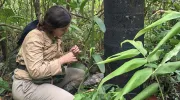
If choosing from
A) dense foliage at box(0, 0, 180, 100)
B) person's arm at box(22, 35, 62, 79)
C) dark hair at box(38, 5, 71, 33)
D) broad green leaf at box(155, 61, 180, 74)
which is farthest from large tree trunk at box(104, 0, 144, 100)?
broad green leaf at box(155, 61, 180, 74)

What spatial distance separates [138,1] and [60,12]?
0.75 metres

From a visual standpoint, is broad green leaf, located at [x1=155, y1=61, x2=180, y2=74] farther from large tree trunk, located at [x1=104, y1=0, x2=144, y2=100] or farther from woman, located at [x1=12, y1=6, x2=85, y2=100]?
woman, located at [x1=12, y1=6, x2=85, y2=100]

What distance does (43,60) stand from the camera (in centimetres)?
286

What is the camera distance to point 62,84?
3.42 m

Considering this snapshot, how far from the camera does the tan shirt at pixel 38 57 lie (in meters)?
2.76

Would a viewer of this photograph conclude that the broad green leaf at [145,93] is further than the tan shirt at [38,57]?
No

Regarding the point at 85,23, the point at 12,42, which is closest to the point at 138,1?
the point at 85,23

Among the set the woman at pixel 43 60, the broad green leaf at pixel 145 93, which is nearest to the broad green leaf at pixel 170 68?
the broad green leaf at pixel 145 93

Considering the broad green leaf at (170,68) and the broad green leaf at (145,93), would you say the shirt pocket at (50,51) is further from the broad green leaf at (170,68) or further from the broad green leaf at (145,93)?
the broad green leaf at (170,68)

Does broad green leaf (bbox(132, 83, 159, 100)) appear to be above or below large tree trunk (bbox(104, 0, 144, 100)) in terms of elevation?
below

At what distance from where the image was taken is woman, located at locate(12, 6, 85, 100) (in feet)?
9.11

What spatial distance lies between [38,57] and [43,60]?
0.31 ft

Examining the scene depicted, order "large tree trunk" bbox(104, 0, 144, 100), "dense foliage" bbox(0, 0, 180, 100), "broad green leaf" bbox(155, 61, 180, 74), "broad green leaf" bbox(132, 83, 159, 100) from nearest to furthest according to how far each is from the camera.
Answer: "broad green leaf" bbox(155, 61, 180, 74) → "broad green leaf" bbox(132, 83, 159, 100) → "dense foliage" bbox(0, 0, 180, 100) → "large tree trunk" bbox(104, 0, 144, 100)

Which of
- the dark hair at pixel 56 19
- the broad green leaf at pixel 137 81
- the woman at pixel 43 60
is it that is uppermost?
the dark hair at pixel 56 19
